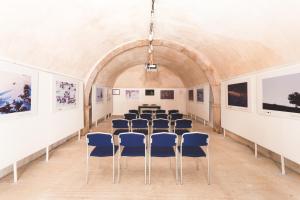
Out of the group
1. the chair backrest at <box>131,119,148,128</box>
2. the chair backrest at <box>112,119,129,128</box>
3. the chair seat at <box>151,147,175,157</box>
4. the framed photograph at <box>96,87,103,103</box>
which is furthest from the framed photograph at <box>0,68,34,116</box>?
the framed photograph at <box>96,87,103,103</box>

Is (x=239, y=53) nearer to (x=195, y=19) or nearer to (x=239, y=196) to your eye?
(x=195, y=19)

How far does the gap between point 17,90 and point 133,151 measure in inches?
100

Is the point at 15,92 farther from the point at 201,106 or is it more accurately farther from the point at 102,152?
the point at 201,106

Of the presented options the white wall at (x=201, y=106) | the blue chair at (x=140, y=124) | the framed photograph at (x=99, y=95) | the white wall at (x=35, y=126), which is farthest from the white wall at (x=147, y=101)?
the blue chair at (x=140, y=124)

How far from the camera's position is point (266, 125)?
5.30m

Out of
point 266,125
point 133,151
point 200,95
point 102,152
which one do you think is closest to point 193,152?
point 133,151

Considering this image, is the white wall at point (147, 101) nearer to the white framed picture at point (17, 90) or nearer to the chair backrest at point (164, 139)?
the white framed picture at point (17, 90)

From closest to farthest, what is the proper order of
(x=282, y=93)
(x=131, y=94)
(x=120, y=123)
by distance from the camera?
(x=282, y=93)
(x=120, y=123)
(x=131, y=94)

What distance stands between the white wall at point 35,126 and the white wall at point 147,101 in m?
9.03

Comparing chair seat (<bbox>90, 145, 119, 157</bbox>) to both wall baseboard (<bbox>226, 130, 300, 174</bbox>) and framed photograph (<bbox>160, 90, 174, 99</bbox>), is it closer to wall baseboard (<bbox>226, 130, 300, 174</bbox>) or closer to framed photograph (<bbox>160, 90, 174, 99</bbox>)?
wall baseboard (<bbox>226, 130, 300, 174</bbox>)

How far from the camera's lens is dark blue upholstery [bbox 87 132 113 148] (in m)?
4.11

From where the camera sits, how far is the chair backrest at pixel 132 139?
410 centimetres

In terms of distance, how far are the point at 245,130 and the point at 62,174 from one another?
16.6ft

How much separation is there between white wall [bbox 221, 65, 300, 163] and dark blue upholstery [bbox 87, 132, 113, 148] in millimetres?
3506
